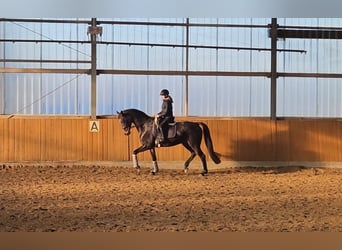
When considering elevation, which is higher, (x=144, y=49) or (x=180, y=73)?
(x=144, y=49)

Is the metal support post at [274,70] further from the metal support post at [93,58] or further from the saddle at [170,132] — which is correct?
the metal support post at [93,58]

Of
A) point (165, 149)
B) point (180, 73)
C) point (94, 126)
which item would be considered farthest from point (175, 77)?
point (94, 126)

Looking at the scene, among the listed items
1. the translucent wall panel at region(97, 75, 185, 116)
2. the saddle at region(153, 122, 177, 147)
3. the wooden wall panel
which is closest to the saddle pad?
the saddle at region(153, 122, 177, 147)

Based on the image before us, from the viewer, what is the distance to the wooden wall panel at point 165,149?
489 inches

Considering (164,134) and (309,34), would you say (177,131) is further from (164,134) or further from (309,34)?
(309,34)

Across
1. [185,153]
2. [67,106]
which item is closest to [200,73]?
[185,153]

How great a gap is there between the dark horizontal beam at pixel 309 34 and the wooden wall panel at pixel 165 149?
2006mm

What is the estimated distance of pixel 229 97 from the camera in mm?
13352

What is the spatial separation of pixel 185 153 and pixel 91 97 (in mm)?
2480

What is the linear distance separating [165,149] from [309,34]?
438 centimetres

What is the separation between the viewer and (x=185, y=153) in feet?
41.4

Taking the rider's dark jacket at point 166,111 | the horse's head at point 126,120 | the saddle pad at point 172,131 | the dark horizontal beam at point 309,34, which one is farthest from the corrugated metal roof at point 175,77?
the rider's dark jacket at point 166,111

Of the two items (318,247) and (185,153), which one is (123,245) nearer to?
(318,247)

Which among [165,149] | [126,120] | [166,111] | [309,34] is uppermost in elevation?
[309,34]
